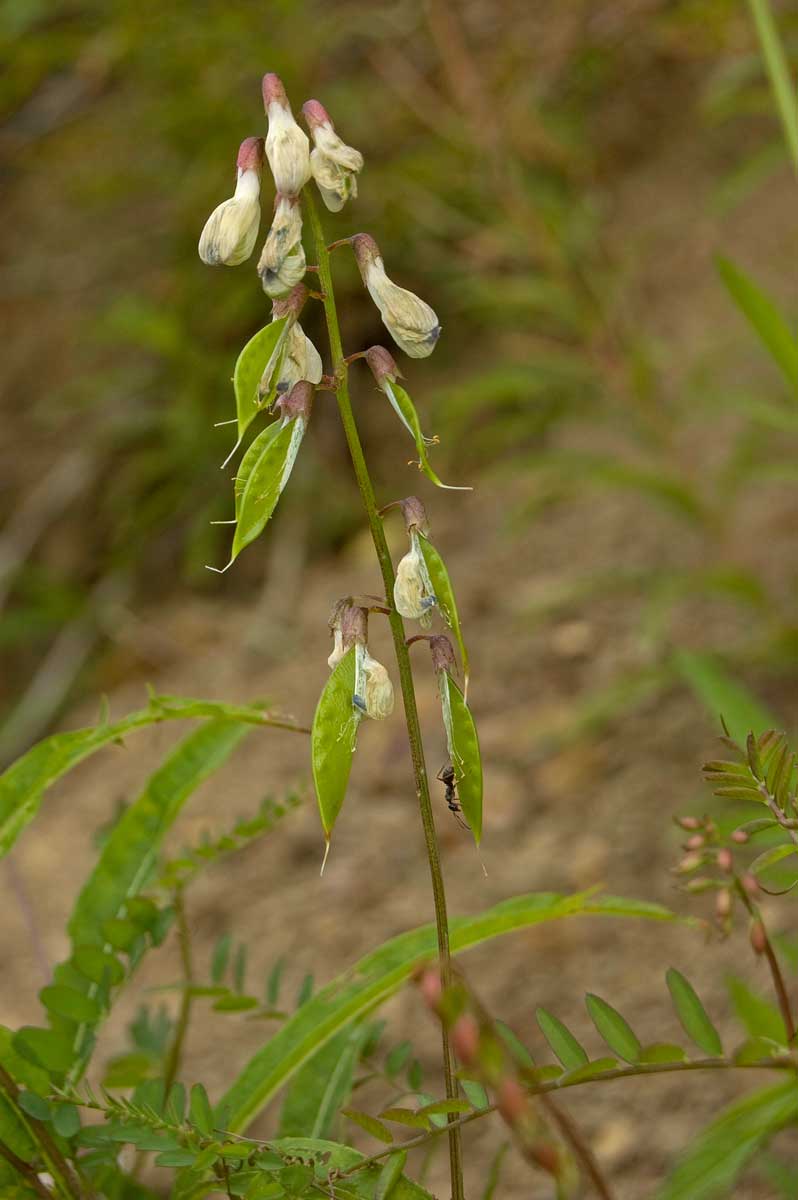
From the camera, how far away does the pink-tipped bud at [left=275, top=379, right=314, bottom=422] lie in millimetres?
908

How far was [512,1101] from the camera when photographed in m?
0.57

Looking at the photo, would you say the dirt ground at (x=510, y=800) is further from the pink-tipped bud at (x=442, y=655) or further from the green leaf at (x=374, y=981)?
the pink-tipped bud at (x=442, y=655)

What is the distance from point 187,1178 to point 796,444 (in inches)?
93.4

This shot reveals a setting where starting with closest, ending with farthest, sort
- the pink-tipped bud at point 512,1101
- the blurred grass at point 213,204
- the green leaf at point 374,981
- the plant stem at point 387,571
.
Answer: the pink-tipped bud at point 512,1101 < the plant stem at point 387,571 < the green leaf at point 374,981 < the blurred grass at point 213,204

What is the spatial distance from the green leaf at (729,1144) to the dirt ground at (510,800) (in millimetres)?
294

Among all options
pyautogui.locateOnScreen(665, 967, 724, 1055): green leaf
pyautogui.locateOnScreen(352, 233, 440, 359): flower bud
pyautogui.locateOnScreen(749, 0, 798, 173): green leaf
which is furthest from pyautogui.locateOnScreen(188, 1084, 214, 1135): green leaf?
pyautogui.locateOnScreen(749, 0, 798, 173): green leaf

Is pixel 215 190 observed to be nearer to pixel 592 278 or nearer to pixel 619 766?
pixel 592 278

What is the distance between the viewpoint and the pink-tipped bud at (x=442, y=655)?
36.7 inches

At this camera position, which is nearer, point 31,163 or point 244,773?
point 244,773

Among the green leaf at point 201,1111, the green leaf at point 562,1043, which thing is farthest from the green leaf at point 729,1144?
the green leaf at point 201,1111

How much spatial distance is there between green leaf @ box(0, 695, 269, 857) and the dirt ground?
0.18 meters

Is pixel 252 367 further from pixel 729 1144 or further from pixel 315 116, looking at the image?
pixel 729 1144

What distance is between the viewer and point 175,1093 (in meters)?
1.13

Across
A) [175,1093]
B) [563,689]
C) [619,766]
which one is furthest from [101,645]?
[175,1093]
